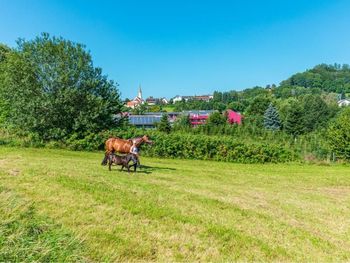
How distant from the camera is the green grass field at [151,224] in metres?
3.83

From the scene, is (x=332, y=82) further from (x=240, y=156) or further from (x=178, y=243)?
(x=178, y=243)

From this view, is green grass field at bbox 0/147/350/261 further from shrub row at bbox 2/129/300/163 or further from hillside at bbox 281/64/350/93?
hillside at bbox 281/64/350/93

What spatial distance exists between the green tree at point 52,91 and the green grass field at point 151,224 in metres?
16.0

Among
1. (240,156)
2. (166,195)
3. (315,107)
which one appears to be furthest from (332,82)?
(166,195)

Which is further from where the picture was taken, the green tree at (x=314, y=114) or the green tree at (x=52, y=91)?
the green tree at (x=314, y=114)

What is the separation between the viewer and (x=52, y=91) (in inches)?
973

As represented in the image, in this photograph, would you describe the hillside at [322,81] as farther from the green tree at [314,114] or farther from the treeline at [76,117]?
the treeline at [76,117]

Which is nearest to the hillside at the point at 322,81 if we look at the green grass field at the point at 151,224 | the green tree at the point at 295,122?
the green tree at the point at 295,122

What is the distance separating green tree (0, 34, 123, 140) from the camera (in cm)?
2377

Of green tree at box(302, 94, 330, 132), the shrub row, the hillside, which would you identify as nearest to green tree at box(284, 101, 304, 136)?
green tree at box(302, 94, 330, 132)

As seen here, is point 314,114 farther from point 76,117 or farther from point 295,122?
point 76,117

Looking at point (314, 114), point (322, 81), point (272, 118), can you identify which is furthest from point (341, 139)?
point (322, 81)

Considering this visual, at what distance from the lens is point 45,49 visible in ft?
81.3

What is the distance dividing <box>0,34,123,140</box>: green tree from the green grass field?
1599 cm
